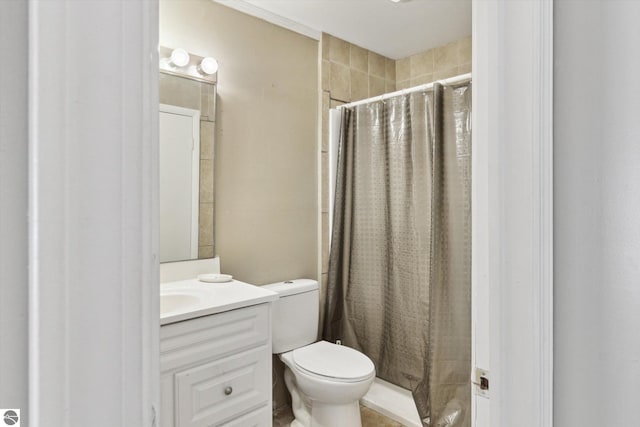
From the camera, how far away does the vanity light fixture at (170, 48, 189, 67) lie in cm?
187

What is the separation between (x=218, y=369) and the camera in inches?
61.6

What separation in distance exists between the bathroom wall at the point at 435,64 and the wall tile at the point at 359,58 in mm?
347

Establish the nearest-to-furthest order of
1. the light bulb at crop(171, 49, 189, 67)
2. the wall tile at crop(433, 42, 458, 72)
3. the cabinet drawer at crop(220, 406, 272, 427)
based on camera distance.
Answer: the cabinet drawer at crop(220, 406, 272, 427), the light bulb at crop(171, 49, 189, 67), the wall tile at crop(433, 42, 458, 72)

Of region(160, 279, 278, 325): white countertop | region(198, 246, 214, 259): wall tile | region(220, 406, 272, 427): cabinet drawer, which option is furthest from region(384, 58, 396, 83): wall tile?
region(220, 406, 272, 427): cabinet drawer

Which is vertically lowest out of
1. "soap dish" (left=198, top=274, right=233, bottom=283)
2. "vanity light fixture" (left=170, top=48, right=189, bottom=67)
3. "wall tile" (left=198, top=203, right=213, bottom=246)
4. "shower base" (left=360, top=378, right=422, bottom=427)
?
"shower base" (left=360, top=378, right=422, bottom=427)

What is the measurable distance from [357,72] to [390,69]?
0.40m

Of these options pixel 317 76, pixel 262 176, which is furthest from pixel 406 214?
pixel 317 76

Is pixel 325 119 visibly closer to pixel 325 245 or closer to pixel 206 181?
pixel 325 245

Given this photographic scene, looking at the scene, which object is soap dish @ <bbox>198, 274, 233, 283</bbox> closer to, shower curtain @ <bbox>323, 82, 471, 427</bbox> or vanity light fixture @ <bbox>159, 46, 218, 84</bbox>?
shower curtain @ <bbox>323, 82, 471, 427</bbox>

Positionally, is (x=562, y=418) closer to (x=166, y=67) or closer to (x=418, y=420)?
(x=418, y=420)

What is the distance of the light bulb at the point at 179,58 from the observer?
73.5 inches

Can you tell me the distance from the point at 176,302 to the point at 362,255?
1241 millimetres

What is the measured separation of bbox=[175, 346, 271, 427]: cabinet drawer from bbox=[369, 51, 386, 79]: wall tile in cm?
211

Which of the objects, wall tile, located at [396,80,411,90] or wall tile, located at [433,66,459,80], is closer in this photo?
wall tile, located at [433,66,459,80]
